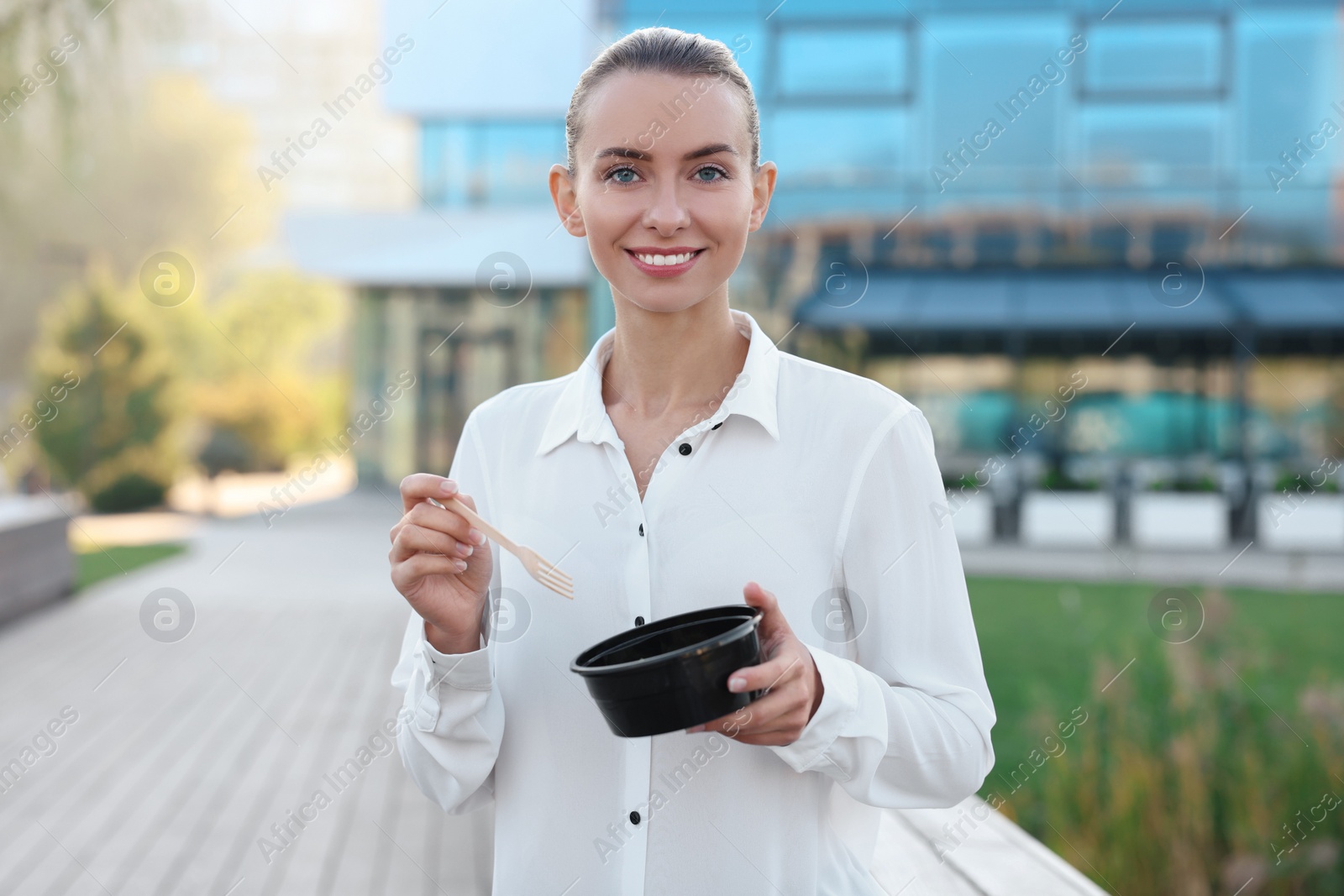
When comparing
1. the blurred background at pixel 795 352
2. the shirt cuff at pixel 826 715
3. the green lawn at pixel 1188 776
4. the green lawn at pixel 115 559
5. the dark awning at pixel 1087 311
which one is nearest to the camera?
the shirt cuff at pixel 826 715

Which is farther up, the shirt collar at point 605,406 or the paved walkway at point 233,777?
the shirt collar at point 605,406

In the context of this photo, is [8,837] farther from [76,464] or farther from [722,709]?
[76,464]

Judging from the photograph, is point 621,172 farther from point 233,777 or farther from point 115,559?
point 115,559

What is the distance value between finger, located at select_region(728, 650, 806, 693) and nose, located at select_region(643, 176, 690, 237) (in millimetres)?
571

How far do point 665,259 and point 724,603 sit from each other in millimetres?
475

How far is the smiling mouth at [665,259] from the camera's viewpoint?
1.55m

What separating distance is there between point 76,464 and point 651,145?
19.7 meters

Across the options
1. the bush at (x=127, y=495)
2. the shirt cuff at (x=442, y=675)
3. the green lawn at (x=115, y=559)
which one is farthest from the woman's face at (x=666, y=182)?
the bush at (x=127, y=495)

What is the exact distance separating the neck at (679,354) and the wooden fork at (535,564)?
0.32 m

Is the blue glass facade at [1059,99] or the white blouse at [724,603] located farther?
the blue glass facade at [1059,99]

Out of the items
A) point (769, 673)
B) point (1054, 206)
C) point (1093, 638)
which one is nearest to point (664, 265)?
point (769, 673)

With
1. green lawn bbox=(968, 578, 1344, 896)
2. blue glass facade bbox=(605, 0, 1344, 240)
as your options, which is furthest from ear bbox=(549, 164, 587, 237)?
blue glass facade bbox=(605, 0, 1344, 240)

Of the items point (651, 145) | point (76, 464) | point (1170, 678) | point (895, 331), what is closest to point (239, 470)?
point (76, 464)

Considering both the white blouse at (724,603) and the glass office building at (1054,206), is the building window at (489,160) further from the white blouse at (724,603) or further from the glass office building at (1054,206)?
the white blouse at (724,603)
